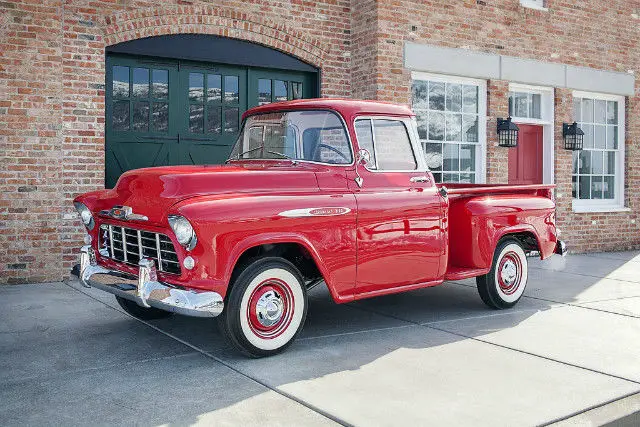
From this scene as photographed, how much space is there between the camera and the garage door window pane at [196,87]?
9.06 metres

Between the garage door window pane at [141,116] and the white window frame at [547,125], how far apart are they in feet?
20.8

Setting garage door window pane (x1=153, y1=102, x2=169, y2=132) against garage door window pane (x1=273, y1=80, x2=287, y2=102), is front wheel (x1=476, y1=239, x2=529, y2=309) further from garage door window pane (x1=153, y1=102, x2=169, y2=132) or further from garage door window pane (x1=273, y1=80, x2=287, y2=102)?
garage door window pane (x1=153, y1=102, x2=169, y2=132)

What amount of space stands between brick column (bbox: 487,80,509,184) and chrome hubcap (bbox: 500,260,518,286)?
175 inches

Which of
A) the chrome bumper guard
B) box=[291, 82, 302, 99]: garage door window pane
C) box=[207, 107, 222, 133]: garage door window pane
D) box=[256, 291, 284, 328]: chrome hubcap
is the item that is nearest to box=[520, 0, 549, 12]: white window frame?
box=[291, 82, 302, 99]: garage door window pane

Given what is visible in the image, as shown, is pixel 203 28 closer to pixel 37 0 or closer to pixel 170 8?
pixel 170 8

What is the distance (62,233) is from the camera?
812 centimetres

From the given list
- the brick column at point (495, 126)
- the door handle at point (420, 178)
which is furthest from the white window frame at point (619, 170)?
the door handle at point (420, 178)

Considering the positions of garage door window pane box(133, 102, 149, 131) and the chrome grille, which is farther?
garage door window pane box(133, 102, 149, 131)

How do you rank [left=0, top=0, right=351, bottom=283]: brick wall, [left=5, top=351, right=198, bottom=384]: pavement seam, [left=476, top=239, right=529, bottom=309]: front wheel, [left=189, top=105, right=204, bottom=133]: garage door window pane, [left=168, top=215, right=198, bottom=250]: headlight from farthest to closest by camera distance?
[left=189, top=105, right=204, bottom=133]: garage door window pane, [left=0, top=0, right=351, bottom=283]: brick wall, [left=476, top=239, right=529, bottom=309]: front wheel, [left=168, top=215, right=198, bottom=250]: headlight, [left=5, top=351, right=198, bottom=384]: pavement seam

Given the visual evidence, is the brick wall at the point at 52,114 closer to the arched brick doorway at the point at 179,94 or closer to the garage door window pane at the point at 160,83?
the arched brick doorway at the point at 179,94

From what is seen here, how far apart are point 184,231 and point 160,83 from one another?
15.9ft

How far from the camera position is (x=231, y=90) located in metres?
9.39

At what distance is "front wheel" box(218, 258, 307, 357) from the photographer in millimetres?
4684

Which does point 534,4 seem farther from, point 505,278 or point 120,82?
point 120,82
